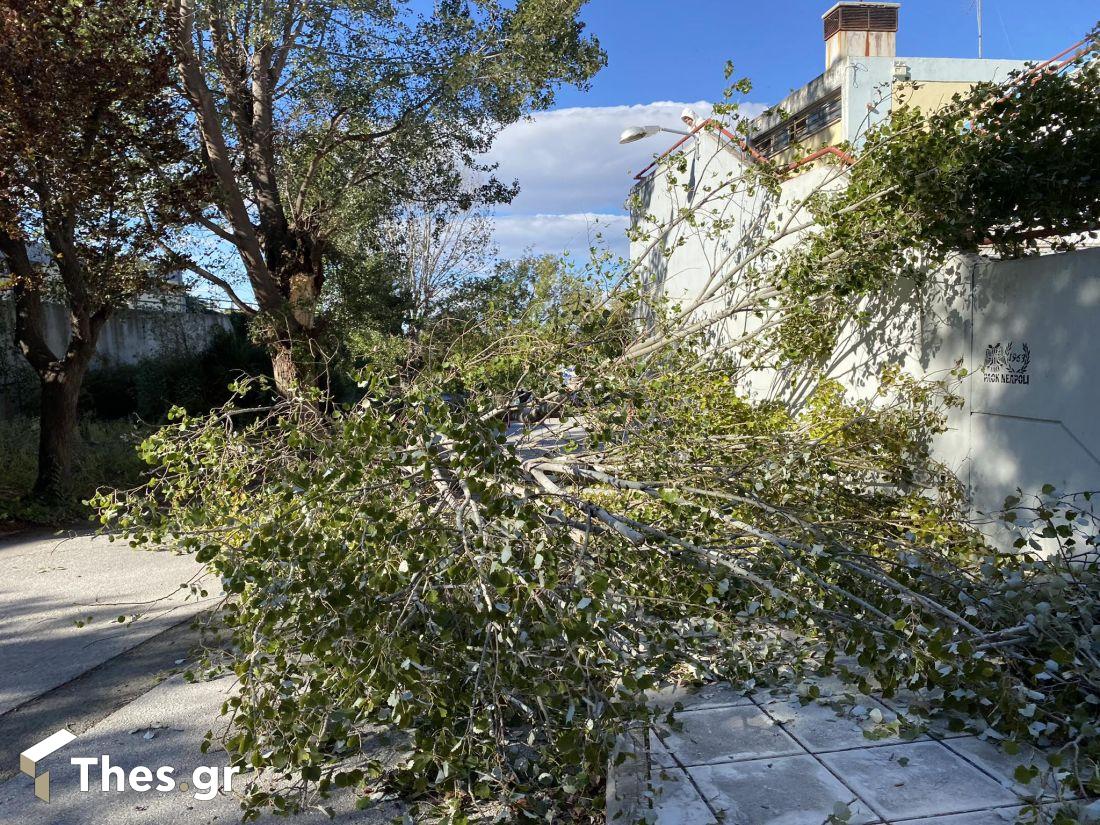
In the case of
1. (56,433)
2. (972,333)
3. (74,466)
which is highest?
(972,333)

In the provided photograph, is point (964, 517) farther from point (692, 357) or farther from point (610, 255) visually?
point (610, 255)

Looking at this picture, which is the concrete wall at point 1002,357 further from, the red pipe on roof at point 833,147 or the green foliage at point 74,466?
the green foliage at point 74,466

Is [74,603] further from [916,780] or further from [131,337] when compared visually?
[131,337]

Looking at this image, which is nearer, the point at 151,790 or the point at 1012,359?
the point at 151,790

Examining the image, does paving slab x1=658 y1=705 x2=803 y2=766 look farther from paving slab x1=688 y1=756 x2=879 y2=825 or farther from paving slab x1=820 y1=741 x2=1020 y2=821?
paving slab x1=820 y1=741 x2=1020 y2=821

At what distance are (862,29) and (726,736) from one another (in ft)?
41.3

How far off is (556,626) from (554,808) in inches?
30.7

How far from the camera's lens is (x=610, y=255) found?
323 inches

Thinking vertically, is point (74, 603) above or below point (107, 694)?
above

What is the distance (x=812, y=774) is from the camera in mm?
3209

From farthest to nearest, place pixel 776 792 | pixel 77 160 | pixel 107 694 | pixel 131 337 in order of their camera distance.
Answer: pixel 131 337
pixel 77 160
pixel 107 694
pixel 776 792

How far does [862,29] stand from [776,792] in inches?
509

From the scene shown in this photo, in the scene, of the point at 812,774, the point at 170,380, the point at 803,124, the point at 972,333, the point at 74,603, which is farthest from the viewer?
the point at 170,380

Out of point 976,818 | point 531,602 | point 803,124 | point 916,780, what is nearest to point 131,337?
point 803,124
